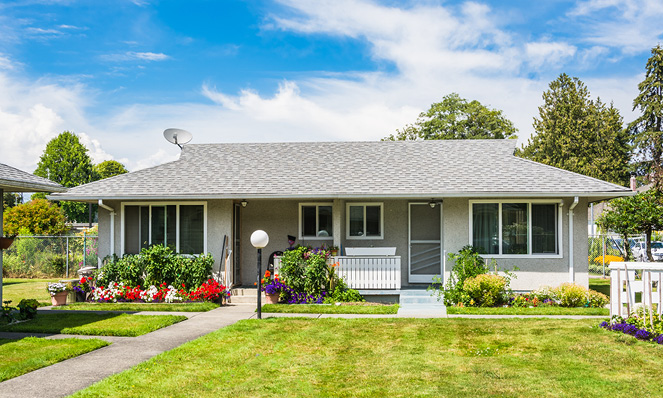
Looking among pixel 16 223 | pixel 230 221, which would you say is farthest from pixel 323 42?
pixel 16 223

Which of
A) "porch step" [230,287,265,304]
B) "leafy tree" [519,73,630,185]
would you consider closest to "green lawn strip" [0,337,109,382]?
"porch step" [230,287,265,304]

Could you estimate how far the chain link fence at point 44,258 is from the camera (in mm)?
21672

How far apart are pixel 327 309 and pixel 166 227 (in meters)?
5.19

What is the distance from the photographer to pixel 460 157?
1614cm

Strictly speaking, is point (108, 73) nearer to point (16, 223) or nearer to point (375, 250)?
point (16, 223)

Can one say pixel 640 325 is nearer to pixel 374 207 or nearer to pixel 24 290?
pixel 374 207

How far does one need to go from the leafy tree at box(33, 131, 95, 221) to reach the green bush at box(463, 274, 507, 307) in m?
46.3

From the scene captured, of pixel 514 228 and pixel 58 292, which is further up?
pixel 514 228

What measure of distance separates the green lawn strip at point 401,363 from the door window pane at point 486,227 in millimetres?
3486

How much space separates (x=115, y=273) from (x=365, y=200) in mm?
6843

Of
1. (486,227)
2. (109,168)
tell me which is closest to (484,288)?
(486,227)

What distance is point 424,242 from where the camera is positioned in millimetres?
15234

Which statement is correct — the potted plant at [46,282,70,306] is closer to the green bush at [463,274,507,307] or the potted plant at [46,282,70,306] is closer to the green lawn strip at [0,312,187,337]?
the green lawn strip at [0,312,187,337]

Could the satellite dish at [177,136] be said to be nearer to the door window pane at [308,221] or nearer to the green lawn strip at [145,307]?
the door window pane at [308,221]
